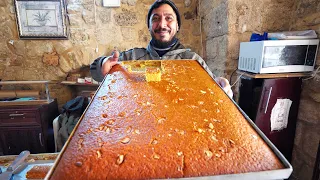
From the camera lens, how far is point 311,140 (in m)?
1.22

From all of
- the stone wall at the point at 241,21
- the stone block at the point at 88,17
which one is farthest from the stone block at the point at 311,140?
the stone block at the point at 88,17

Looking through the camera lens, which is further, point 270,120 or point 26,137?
point 26,137

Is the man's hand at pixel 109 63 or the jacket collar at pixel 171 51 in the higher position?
the jacket collar at pixel 171 51

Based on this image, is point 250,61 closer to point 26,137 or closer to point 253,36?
point 253,36

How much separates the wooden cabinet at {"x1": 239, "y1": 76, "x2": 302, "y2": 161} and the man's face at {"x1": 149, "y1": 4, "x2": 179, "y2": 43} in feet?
2.46

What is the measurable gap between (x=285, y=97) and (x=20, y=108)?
2.51 meters

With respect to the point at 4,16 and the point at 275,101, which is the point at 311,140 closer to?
the point at 275,101

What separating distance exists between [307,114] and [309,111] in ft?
0.10

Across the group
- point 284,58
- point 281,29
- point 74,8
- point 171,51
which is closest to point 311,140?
point 284,58

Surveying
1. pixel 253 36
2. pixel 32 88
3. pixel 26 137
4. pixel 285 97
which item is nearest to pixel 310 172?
pixel 285 97

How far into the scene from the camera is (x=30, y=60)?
203cm

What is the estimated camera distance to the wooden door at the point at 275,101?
1.23 meters

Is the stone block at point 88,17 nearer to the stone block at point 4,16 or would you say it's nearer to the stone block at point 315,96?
the stone block at point 4,16

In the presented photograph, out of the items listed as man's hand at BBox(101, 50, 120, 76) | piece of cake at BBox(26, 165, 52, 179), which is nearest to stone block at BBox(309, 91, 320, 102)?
man's hand at BBox(101, 50, 120, 76)
